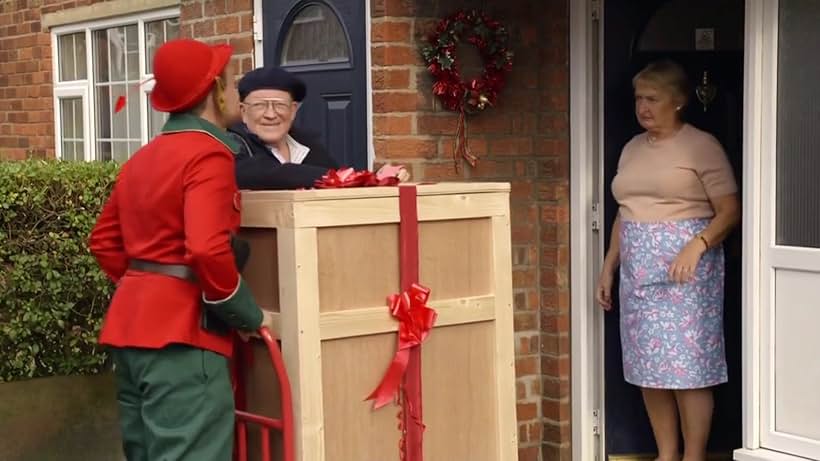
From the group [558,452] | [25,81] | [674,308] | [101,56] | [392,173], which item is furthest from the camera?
[25,81]

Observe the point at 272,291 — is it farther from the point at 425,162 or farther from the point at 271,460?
the point at 425,162

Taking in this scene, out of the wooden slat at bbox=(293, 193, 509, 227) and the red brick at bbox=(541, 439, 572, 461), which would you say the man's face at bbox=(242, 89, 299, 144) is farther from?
the red brick at bbox=(541, 439, 572, 461)

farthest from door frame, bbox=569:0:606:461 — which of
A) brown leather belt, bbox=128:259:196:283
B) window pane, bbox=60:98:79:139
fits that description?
window pane, bbox=60:98:79:139

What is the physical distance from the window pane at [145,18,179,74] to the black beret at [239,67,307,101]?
Result: 3227 mm

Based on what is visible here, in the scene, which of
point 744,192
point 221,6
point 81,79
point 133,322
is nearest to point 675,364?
point 744,192

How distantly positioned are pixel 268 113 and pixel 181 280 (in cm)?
91

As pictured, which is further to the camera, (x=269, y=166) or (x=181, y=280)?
(x=269, y=166)

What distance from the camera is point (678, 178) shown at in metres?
5.30

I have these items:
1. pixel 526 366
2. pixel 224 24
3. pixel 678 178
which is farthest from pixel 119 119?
pixel 678 178

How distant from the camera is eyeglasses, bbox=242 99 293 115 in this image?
4.77 m

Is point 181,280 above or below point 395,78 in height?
below

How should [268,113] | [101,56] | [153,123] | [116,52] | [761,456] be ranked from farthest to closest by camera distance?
[101,56], [116,52], [153,123], [761,456], [268,113]

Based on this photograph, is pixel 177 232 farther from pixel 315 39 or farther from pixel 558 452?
pixel 558 452

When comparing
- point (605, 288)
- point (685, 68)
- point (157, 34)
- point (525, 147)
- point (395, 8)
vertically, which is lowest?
point (605, 288)
